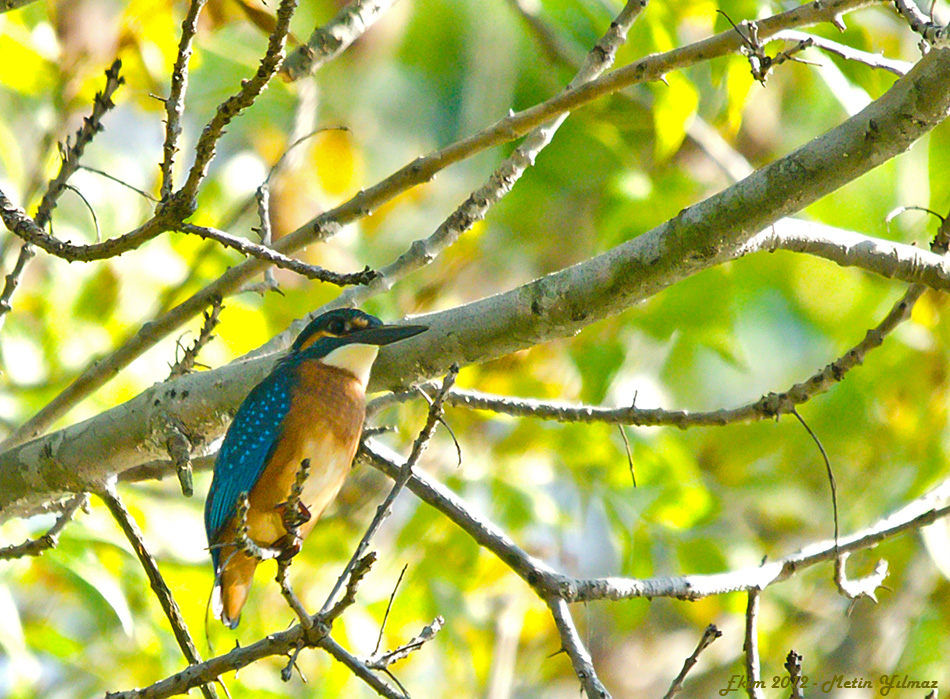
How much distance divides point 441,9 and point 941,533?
4638 mm

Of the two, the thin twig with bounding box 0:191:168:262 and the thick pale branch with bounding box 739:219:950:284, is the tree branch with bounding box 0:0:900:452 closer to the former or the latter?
the thick pale branch with bounding box 739:219:950:284

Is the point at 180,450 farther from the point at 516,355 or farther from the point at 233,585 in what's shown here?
the point at 516,355

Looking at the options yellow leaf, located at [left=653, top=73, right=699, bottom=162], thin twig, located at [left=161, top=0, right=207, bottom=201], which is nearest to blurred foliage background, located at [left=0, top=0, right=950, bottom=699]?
yellow leaf, located at [left=653, top=73, right=699, bottom=162]

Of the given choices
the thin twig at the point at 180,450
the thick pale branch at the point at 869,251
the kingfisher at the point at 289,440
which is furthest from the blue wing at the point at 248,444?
the thick pale branch at the point at 869,251

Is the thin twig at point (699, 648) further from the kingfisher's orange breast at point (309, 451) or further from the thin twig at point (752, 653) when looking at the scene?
the kingfisher's orange breast at point (309, 451)

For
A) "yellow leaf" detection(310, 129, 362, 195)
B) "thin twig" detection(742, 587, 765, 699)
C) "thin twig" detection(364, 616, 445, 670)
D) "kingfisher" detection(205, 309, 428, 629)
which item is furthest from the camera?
"yellow leaf" detection(310, 129, 362, 195)

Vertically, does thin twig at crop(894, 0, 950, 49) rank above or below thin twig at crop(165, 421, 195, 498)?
above

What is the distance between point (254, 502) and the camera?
2850 mm

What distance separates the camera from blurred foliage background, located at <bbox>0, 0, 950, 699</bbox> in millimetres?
3568

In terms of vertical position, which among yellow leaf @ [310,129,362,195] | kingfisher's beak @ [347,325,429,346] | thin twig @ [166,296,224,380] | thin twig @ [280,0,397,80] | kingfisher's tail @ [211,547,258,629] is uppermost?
yellow leaf @ [310,129,362,195]

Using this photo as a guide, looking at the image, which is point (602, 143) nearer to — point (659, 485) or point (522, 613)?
point (659, 485)

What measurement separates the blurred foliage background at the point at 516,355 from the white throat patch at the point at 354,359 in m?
0.66

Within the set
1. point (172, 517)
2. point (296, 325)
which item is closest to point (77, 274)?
point (172, 517)

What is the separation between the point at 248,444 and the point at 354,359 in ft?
1.43
